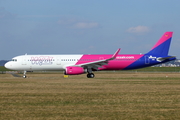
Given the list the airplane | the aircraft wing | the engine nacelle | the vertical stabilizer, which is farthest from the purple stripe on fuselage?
the vertical stabilizer

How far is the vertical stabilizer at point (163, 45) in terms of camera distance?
48.4 m

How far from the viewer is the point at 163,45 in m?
48.7

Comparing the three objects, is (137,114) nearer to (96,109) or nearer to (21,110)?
(96,109)

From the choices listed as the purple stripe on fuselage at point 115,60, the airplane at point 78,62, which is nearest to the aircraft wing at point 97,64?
the airplane at point 78,62

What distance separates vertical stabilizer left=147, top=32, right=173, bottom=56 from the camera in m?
48.4

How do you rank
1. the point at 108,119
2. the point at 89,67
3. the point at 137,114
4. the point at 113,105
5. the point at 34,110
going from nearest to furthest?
the point at 108,119 < the point at 137,114 < the point at 34,110 < the point at 113,105 < the point at 89,67

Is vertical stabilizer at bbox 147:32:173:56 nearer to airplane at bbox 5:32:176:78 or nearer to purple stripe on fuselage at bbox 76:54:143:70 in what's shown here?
airplane at bbox 5:32:176:78

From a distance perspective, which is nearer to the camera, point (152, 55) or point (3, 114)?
point (3, 114)

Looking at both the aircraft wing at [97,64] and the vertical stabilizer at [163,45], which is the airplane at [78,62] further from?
the vertical stabilizer at [163,45]

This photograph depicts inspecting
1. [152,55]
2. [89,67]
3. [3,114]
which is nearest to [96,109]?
[3,114]

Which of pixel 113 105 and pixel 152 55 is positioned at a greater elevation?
pixel 152 55

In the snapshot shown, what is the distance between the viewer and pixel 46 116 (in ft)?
40.5

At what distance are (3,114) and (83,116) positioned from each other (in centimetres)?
319

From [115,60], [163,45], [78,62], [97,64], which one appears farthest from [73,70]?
[163,45]
